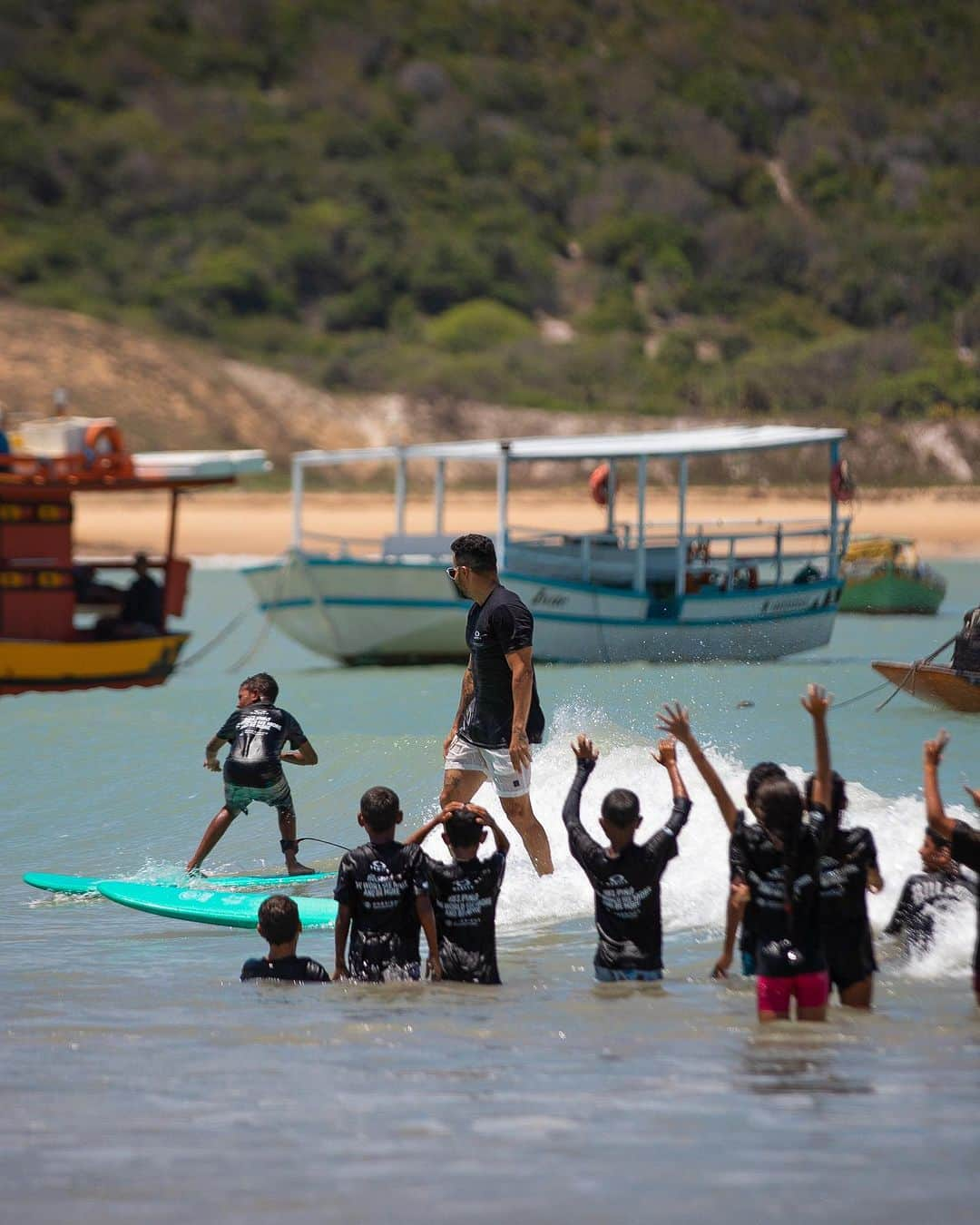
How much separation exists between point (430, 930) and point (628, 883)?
0.74m

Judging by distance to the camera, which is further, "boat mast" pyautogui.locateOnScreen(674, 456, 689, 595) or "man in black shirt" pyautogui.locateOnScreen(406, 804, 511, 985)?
"boat mast" pyautogui.locateOnScreen(674, 456, 689, 595)

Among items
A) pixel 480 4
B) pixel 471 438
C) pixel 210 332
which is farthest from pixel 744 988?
pixel 480 4

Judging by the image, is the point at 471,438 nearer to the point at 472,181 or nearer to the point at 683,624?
the point at 472,181

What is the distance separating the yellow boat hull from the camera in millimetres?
18172

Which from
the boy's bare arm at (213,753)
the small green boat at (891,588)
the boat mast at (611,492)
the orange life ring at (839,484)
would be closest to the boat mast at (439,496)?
the boat mast at (611,492)

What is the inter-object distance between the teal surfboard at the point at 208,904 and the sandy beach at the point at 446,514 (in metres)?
34.2

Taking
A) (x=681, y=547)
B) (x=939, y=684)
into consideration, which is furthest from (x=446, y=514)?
(x=939, y=684)

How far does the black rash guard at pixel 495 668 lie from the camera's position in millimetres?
7871

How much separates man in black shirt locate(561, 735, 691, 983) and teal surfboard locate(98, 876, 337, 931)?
1.91 metres

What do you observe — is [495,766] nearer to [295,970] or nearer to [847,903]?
[295,970]

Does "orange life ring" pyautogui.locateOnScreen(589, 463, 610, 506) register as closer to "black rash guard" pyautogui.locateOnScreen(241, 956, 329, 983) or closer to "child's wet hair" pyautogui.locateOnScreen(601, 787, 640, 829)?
"black rash guard" pyautogui.locateOnScreen(241, 956, 329, 983)

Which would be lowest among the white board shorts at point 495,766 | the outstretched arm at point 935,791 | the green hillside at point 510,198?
the white board shorts at point 495,766

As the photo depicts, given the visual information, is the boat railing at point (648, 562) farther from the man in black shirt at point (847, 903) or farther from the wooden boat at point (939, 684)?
the man in black shirt at point (847, 903)

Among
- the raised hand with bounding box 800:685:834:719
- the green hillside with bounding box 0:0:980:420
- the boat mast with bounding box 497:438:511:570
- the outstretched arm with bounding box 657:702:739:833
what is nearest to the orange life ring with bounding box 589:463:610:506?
the boat mast with bounding box 497:438:511:570
